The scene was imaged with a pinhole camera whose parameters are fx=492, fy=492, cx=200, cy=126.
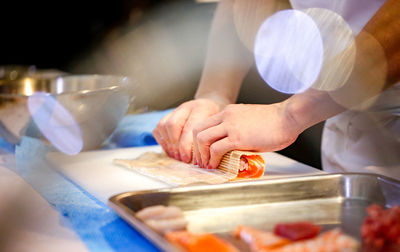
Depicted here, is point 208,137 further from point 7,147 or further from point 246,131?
point 7,147

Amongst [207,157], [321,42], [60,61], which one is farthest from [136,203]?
[60,61]

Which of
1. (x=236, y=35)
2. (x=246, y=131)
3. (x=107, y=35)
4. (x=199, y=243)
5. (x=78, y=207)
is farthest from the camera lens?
(x=107, y=35)

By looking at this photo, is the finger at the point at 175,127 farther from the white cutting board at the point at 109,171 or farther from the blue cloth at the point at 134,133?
the blue cloth at the point at 134,133

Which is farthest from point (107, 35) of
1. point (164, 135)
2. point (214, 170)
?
point (214, 170)

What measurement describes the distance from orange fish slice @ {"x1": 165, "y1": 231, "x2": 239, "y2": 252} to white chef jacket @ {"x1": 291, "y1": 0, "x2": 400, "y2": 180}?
0.89 meters

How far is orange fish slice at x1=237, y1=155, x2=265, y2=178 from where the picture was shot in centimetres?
→ 123

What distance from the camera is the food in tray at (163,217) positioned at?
0.80 meters

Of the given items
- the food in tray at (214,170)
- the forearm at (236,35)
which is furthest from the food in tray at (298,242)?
the forearm at (236,35)

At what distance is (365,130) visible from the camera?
5.05 feet

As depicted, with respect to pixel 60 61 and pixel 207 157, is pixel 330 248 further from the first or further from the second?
pixel 60 61

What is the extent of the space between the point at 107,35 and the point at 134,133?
8.93 ft

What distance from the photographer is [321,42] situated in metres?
1.28

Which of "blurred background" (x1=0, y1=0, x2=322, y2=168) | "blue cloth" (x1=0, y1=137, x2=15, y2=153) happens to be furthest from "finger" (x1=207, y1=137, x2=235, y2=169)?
"blurred background" (x1=0, y1=0, x2=322, y2=168)

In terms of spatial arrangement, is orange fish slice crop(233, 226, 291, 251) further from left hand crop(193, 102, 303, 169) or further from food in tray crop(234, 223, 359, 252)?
left hand crop(193, 102, 303, 169)
